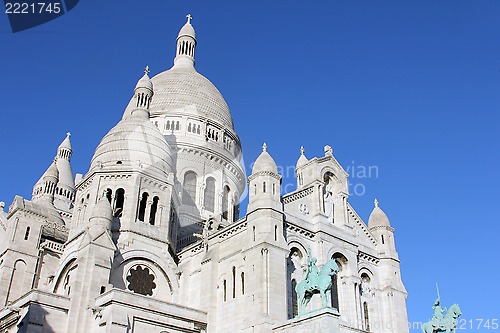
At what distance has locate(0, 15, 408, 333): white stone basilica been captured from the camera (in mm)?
31891

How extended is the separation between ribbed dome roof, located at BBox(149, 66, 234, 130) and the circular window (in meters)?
22.0

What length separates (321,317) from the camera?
27.9 m

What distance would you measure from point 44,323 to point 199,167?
2478 centimetres

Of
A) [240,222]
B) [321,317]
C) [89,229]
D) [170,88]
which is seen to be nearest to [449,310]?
[321,317]

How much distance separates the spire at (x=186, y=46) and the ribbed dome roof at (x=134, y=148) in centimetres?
2300

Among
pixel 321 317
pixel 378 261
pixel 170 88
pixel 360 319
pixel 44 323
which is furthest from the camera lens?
pixel 170 88

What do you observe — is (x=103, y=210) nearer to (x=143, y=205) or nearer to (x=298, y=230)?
(x=143, y=205)

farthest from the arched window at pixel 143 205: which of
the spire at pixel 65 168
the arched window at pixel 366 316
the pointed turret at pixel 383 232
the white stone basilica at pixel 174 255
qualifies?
the spire at pixel 65 168

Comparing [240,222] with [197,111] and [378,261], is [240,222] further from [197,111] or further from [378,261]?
[197,111]

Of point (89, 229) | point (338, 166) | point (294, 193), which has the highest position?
point (338, 166)

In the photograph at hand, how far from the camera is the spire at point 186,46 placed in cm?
6587

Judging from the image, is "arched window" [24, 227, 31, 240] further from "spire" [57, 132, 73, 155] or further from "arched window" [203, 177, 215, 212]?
"spire" [57, 132, 73, 155]

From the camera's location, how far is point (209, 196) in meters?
53.2

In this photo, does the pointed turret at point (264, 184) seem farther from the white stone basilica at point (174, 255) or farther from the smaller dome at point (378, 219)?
the smaller dome at point (378, 219)
